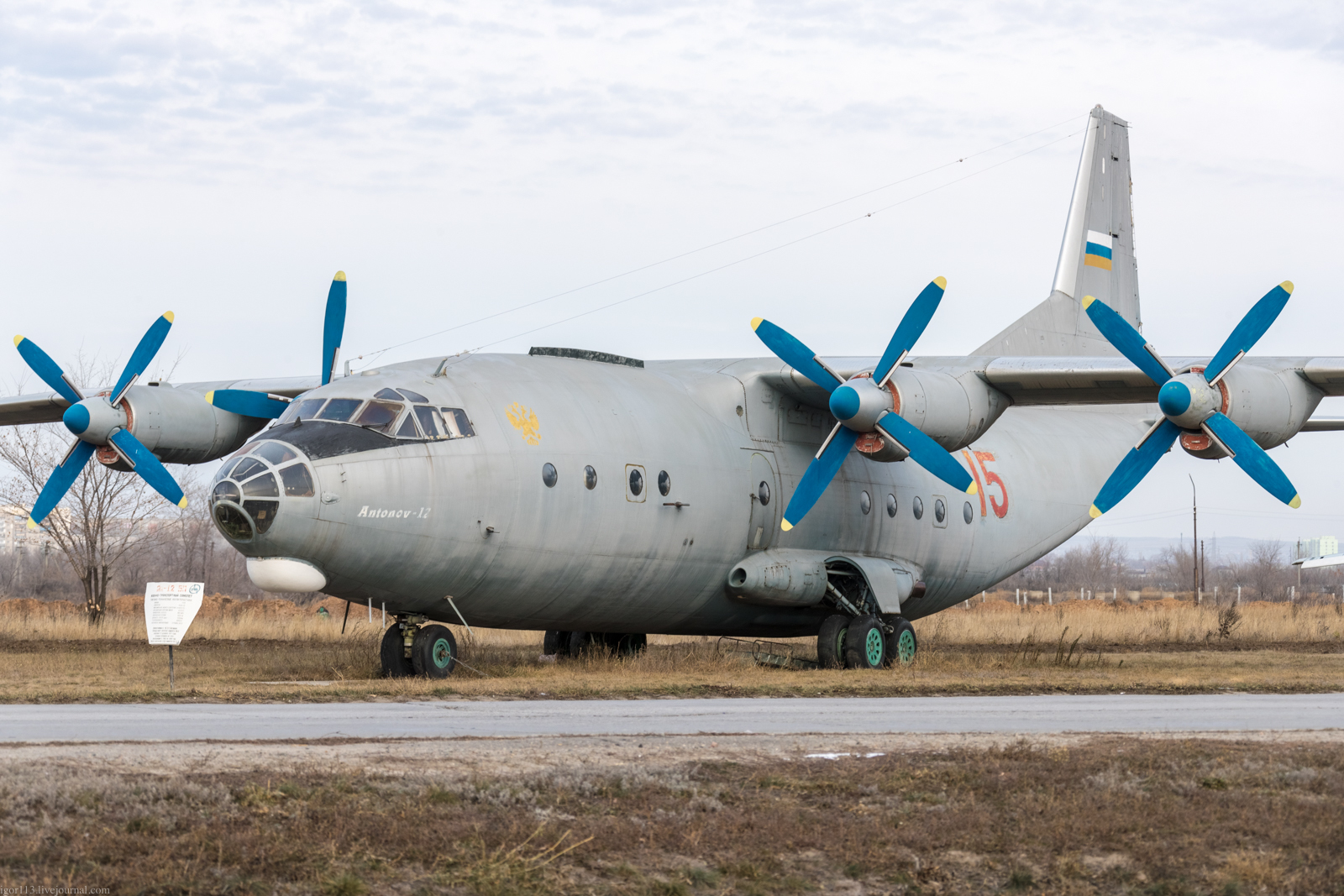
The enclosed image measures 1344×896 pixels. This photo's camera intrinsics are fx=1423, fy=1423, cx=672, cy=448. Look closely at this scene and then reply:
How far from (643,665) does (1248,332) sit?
32.8ft

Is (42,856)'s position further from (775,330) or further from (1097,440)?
(1097,440)

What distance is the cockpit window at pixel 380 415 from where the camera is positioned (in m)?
17.9

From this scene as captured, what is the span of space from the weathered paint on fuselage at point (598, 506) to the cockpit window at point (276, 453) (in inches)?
9.5

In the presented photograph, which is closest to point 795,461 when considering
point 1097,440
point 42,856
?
point 1097,440

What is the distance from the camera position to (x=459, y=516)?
17.9m

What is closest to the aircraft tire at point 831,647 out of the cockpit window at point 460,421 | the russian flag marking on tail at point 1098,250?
the cockpit window at point 460,421

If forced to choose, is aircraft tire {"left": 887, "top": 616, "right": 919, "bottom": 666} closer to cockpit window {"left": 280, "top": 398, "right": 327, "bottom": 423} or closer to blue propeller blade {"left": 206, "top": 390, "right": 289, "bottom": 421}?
cockpit window {"left": 280, "top": 398, "right": 327, "bottom": 423}

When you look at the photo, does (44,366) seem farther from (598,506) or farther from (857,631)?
(857,631)

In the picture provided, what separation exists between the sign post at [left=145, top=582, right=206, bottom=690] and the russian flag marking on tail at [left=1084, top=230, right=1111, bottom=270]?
21.2m

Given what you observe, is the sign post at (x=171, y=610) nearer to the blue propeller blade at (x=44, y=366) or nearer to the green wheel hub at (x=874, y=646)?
the blue propeller blade at (x=44, y=366)

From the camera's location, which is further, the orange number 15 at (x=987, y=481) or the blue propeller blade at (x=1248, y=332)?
the orange number 15 at (x=987, y=481)

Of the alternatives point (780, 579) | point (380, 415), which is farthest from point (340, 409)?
point (780, 579)

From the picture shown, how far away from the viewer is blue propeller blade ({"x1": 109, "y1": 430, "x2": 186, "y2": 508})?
21.6 meters

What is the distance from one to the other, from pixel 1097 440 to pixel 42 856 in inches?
1018
